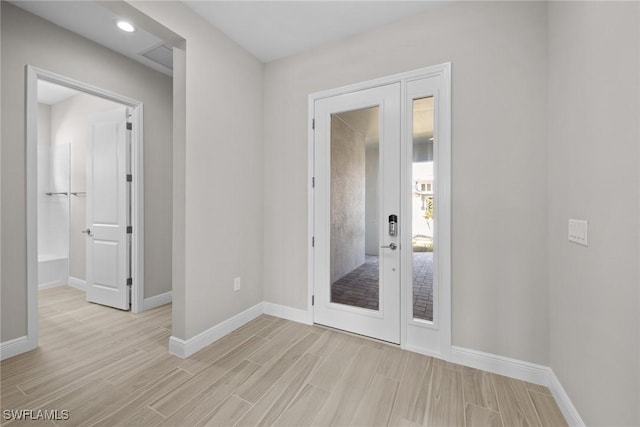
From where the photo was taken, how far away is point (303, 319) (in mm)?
2762

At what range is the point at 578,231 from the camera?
1416 mm

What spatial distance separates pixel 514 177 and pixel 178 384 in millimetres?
2825

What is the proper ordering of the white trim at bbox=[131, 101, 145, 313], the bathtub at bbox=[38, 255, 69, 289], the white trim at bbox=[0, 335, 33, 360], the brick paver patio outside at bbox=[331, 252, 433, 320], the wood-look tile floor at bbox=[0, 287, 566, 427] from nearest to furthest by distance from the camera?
the wood-look tile floor at bbox=[0, 287, 566, 427], the white trim at bbox=[0, 335, 33, 360], the brick paver patio outside at bbox=[331, 252, 433, 320], the white trim at bbox=[131, 101, 145, 313], the bathtub at bbox=[38, 255, 69, 289]

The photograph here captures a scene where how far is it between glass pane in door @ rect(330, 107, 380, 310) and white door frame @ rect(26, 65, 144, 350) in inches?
90.0

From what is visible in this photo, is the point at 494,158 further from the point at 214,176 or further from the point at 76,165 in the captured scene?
the point at 76,165

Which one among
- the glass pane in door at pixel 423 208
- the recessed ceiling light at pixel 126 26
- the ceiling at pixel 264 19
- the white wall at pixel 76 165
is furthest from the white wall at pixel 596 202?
the white wall at pixel 76 165

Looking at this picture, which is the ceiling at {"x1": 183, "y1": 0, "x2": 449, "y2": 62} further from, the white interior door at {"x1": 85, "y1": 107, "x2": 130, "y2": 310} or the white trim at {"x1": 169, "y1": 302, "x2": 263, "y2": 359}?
the white trim at {"x1": 169, "y1": 302, "x2": 263, "y2": 359}

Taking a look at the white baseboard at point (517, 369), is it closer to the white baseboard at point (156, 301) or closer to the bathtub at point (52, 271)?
the white baseboard at point (156, 301)

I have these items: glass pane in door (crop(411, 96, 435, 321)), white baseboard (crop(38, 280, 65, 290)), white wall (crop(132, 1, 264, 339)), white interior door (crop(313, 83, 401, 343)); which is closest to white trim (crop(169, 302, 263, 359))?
white wall (crop(132, 1, 264, 339))

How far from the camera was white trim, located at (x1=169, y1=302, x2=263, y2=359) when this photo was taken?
2160 mm

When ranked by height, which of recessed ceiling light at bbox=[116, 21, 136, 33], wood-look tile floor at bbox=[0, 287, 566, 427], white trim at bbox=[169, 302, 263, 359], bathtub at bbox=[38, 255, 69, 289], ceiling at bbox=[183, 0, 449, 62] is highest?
recessed ceiling light at bbox=[116, 21, 136, 33]

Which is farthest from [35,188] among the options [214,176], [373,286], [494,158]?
[494,158]

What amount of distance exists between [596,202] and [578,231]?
0.23 metres

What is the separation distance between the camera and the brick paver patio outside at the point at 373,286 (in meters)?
2.19
